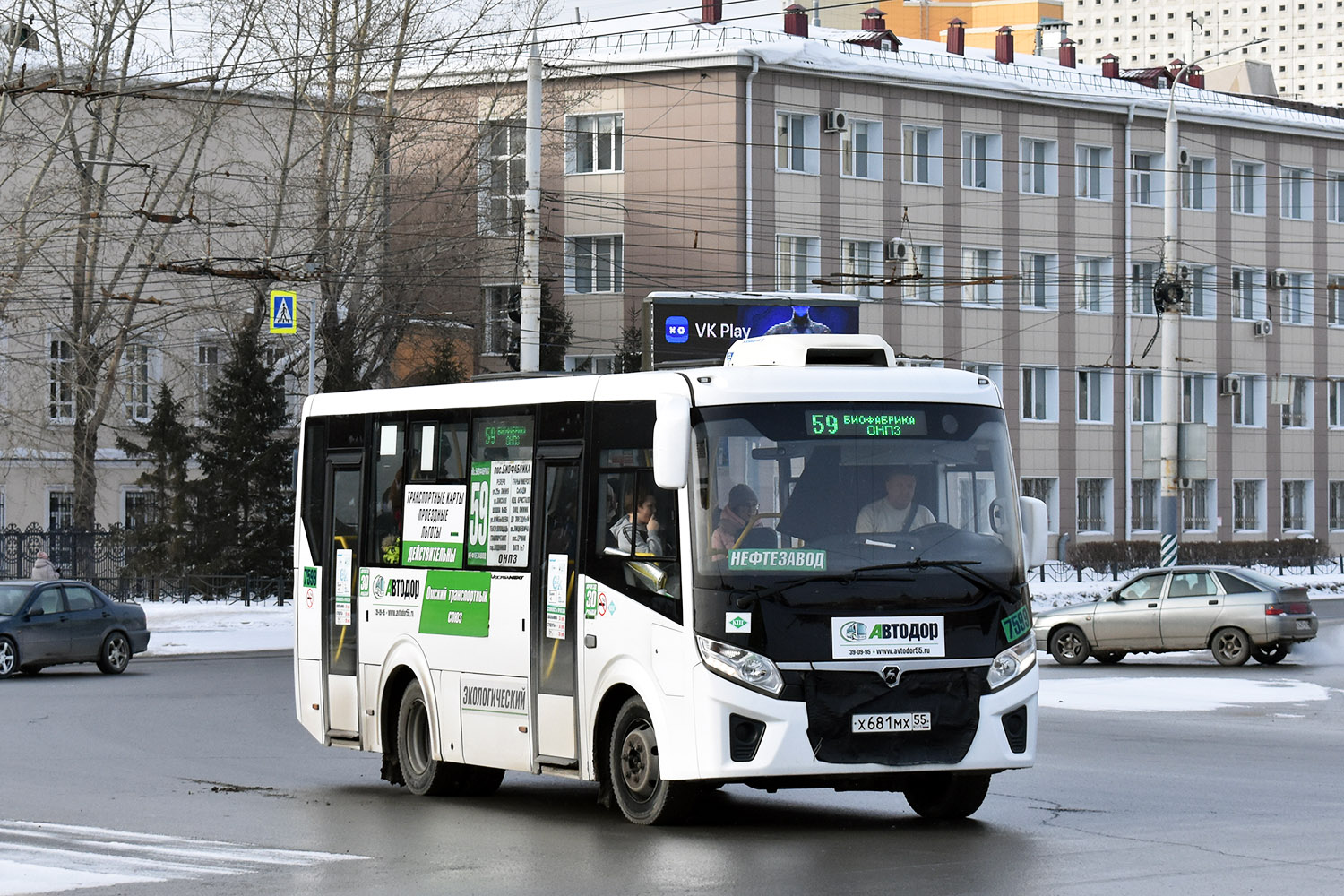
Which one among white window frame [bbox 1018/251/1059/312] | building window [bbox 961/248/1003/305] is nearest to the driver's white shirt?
building window [bbox 961/248/1003/305]

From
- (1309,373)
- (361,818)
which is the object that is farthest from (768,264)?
(361,818)

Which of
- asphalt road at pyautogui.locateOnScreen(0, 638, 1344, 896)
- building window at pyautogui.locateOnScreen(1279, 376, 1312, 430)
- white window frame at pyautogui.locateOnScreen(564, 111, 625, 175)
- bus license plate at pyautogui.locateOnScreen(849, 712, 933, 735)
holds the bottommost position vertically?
asphalt road at pyautogui.locateOnScreen(0, 638, 1344, 896)

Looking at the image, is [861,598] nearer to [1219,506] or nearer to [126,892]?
[126,892]

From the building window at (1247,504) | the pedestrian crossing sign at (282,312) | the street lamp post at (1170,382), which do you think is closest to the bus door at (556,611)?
the street lamp post at (1170,382)

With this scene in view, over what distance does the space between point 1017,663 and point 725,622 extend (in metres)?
1.76

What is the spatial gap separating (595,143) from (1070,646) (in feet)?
103

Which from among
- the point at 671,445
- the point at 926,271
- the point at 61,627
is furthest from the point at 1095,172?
the point at 671,445

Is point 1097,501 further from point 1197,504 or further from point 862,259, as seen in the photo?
point 862,259

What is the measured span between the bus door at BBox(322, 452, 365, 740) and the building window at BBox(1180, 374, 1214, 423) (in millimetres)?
50644

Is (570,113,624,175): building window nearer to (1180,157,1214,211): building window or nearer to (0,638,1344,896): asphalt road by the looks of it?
(1180,157,1214,211): building window

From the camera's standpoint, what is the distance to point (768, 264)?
54281 millimetres

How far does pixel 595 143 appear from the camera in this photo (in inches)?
2218

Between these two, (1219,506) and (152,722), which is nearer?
(152,722)

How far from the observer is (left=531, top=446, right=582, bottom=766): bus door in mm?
12344
